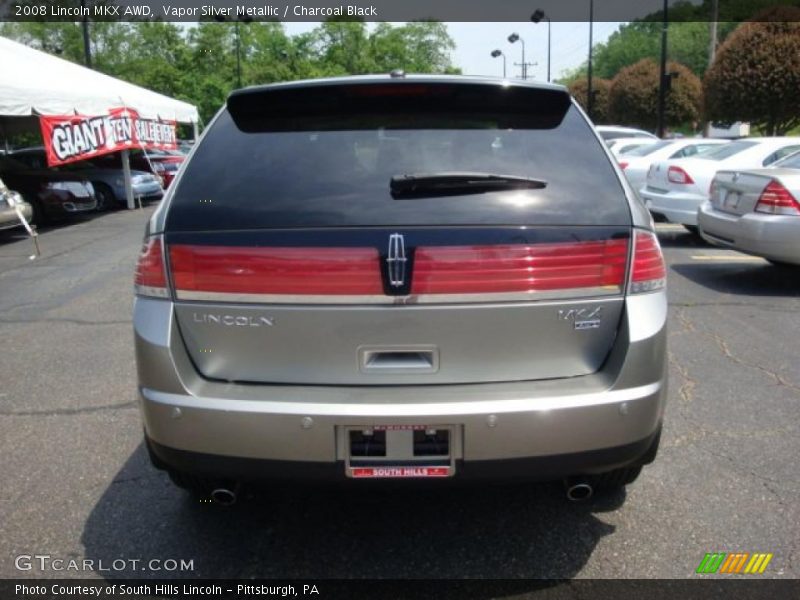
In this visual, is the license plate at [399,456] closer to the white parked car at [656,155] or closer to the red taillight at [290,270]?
the red taillight at [290,270]

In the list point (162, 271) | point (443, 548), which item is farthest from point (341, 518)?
point (162, 271)

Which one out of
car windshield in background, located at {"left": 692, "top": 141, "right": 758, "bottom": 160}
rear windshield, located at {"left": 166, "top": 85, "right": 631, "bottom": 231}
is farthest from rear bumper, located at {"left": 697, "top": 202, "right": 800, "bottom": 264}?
rear windshield, located at {"left": 166, "top": 85, "right": 631, "bottom": 231}

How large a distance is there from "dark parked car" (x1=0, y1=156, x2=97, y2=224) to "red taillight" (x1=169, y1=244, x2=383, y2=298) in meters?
13.1

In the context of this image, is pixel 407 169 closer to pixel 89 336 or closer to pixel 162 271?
pixel 162 271

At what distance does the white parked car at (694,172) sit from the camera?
9625 mm

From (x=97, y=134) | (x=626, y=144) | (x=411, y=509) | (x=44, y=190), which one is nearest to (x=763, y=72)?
(x=626, y=144)

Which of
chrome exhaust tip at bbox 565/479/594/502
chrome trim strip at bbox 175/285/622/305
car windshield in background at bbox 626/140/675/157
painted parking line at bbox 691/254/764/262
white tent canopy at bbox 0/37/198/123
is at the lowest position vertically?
painted parking line at bbox 691/254/764/262

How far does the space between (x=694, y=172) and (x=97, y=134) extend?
11.6 meters

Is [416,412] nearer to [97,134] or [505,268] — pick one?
[505,268]

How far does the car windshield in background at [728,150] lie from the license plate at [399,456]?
925 centimetres

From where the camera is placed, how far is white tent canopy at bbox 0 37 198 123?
38.2 ft

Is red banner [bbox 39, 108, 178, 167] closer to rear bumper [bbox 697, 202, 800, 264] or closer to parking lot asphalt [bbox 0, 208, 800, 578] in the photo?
parking lot asphalt [bbox 0, 208, 800, 578]

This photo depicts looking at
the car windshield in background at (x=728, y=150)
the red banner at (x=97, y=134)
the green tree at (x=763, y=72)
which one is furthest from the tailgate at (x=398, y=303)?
the green tree at (x=763, y=72)

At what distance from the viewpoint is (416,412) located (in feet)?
7.14
